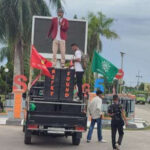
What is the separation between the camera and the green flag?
49.4 ft

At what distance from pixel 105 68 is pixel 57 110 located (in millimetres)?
4359

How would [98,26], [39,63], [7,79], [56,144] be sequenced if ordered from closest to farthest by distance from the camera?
1. [39,63]
2. [56,144]
3. [98,26]
4. [7,79]

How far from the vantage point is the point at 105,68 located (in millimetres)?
15242

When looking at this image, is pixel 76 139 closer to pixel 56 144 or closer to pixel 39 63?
pixel 56 144

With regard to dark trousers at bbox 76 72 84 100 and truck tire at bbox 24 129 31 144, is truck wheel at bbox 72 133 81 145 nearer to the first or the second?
dark trousers at bbox 76 72 84 100

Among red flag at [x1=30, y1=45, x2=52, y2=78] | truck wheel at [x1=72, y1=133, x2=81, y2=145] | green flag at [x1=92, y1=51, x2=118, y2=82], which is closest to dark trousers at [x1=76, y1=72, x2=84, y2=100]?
red flag at [x1=30, y1=45, x2=52, y2=78]

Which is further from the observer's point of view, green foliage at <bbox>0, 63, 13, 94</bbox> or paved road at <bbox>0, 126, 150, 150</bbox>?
green foliage at <bbox>0, 63, 13, 94</bbox>

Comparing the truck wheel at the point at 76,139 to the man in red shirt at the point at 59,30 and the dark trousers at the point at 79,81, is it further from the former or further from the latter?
the man in red shirt at the point at 59,30

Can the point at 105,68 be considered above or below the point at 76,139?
above

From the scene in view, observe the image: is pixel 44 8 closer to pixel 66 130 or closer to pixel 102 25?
pixel 102 25

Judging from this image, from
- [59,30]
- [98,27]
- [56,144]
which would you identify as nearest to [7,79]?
[98,27]

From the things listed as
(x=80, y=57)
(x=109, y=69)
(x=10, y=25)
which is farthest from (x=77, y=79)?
(x=10, y=25)

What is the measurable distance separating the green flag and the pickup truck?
363 cm

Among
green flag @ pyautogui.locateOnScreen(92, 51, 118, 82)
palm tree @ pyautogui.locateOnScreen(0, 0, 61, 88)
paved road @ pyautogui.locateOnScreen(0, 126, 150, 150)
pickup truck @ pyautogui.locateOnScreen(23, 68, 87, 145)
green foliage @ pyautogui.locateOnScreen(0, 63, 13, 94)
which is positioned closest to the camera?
pickup truck @ pyautogui.locateOnScreen(23, 68, 87, 145)
